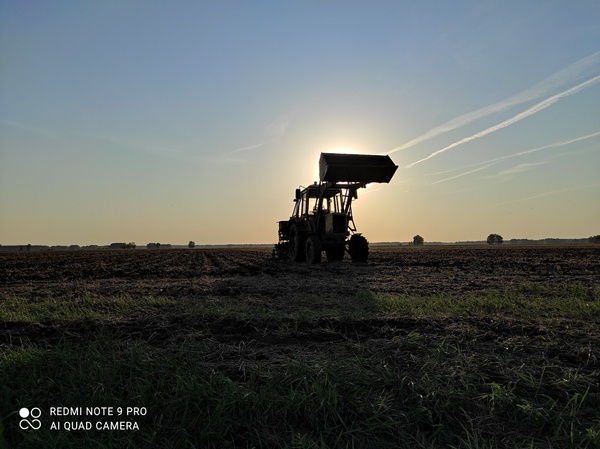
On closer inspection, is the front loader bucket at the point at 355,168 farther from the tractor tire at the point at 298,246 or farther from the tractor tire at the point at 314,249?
the tractor tire at the point at 298,246

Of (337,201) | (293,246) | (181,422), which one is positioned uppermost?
(337,201)

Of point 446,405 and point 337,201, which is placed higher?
point 337,201

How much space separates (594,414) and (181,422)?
2.91m

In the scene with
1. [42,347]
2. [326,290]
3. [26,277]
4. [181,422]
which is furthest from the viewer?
[26,277]

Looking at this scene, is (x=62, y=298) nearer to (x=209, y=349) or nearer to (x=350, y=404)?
(x=209, y=349)

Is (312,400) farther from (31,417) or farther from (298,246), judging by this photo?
(298,246)

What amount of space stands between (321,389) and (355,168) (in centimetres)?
1401

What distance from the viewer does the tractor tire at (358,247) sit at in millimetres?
18172

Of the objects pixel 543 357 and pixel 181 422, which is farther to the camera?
pixel 543 357

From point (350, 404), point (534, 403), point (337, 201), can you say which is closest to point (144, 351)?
point (350, 404)

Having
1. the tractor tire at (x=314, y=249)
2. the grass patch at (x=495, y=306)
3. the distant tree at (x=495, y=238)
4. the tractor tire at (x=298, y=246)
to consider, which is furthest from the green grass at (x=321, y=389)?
the distant tree at (x=495, y=238)

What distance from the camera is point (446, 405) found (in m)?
2.96

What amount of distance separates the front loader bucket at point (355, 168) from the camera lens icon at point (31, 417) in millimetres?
13961

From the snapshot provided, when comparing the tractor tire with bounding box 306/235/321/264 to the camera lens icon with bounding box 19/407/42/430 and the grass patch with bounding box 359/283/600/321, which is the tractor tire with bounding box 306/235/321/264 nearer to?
the grass patch with bounding box 359/283/600/321
